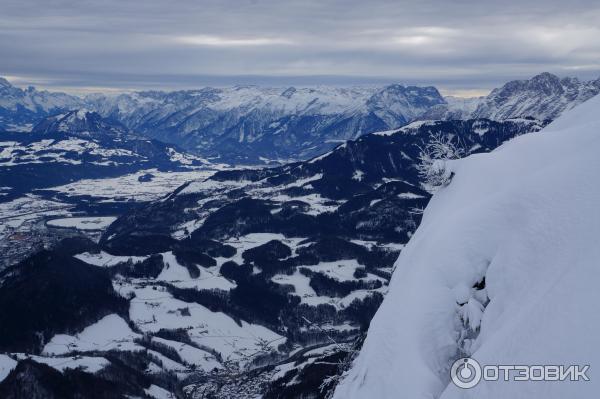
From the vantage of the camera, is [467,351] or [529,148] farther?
[529,148]

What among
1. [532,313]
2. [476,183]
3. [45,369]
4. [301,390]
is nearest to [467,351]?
[532,313]

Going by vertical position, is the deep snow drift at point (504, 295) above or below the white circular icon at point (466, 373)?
above

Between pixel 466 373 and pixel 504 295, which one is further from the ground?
pixel 504 295

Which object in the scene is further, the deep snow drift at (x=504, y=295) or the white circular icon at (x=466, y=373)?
the white circular icon at (x=466, y=373)

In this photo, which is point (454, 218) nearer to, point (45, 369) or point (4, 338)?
point (45, 369)
